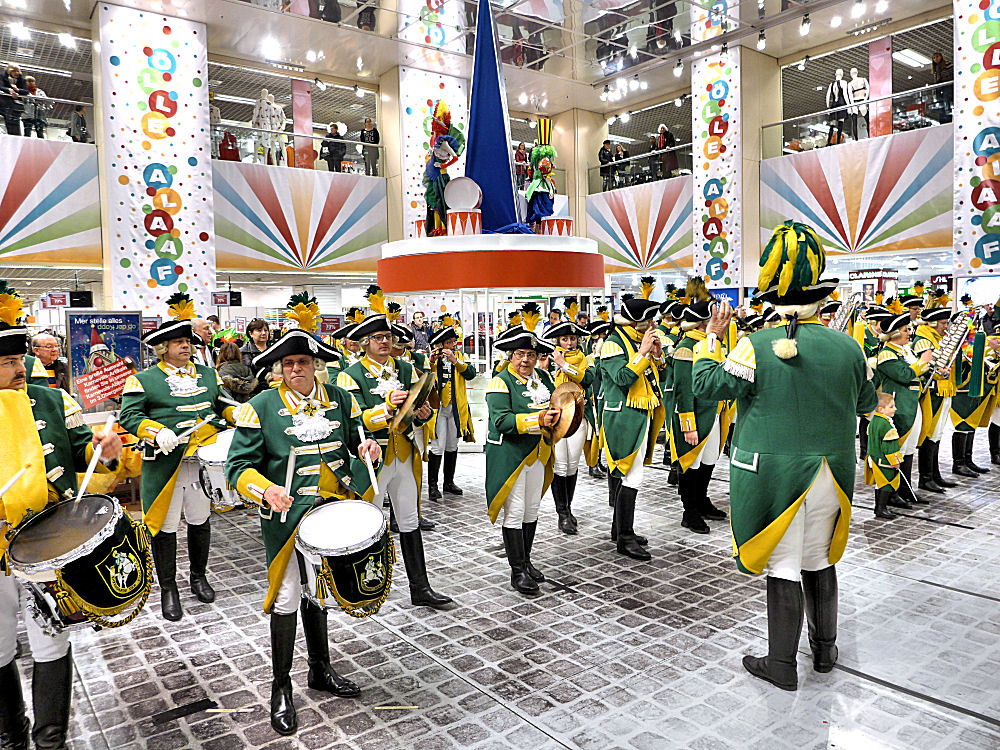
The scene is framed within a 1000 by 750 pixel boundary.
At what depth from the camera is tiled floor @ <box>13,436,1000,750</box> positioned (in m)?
3.18

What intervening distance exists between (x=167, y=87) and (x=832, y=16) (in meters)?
12.2

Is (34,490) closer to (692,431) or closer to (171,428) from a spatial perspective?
(171,428)

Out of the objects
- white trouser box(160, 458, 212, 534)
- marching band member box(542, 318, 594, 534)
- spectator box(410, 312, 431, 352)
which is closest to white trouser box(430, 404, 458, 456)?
marching band member box(542, 318, 594, 534)

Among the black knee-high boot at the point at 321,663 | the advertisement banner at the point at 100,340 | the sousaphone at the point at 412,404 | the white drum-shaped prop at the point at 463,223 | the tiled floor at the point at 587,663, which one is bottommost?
the tiled floor at the point at 587,663

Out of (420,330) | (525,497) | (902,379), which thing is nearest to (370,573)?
(525,497)

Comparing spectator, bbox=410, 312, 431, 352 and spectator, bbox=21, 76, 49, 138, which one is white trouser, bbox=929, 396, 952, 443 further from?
spectator, bbox=21, 76, 49, 138

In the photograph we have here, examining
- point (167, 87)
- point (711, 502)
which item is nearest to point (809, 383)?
point (711, 502)

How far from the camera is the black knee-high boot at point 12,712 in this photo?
2861 mm

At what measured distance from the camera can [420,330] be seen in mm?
13328

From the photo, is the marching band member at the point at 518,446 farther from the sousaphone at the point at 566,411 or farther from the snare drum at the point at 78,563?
the snare drum at the point at 78,563

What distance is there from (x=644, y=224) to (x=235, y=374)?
13.2 meters

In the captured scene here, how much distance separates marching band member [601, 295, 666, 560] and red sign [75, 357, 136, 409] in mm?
3596

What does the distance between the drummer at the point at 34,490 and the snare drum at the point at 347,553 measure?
2.90ft

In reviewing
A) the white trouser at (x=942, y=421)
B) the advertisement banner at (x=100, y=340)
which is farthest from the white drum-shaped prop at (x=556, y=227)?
the advertisement banner at (x=100, y=340)
